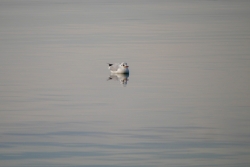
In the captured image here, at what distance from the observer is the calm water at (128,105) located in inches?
404

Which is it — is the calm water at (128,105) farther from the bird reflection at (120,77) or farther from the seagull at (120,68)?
the seagull at (120,68)

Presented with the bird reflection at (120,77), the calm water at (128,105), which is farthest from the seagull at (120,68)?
the calm water at (128,105)

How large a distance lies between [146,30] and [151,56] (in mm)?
12770

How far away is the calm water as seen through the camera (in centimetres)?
1026

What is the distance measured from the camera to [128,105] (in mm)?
14039

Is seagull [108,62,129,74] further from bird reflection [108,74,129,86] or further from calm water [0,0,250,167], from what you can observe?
calm water [0,0,250,167]

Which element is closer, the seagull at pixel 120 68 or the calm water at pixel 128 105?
the calm water at pixel 128 105

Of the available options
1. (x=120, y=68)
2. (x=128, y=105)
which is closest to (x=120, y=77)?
(x=120, y=68)

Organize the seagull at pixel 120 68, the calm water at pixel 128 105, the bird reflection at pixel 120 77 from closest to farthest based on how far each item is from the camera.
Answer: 1. the calm water at pixel 128 105
2. the bird reflection at pixel 120 77
3. the seagull at pixel 120 68

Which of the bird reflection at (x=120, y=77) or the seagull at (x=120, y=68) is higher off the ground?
the seagull at (x=120, y=68)

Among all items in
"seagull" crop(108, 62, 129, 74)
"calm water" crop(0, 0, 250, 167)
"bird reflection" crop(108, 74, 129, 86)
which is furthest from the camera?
"seagull" crop(108, 62, 129, 74)

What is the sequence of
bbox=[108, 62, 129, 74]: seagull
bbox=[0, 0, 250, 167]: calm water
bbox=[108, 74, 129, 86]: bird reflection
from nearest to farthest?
bbox=[0, 0, 250, 167]: calm water < bbox=[108, 74, 129, 86]: bird reflection < bbox=[108, 62, 129, 74]: seagull

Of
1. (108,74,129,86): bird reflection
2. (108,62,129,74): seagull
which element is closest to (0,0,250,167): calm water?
(108,74,129,86): bird reflection

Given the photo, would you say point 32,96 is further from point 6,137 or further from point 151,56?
point 151,56
